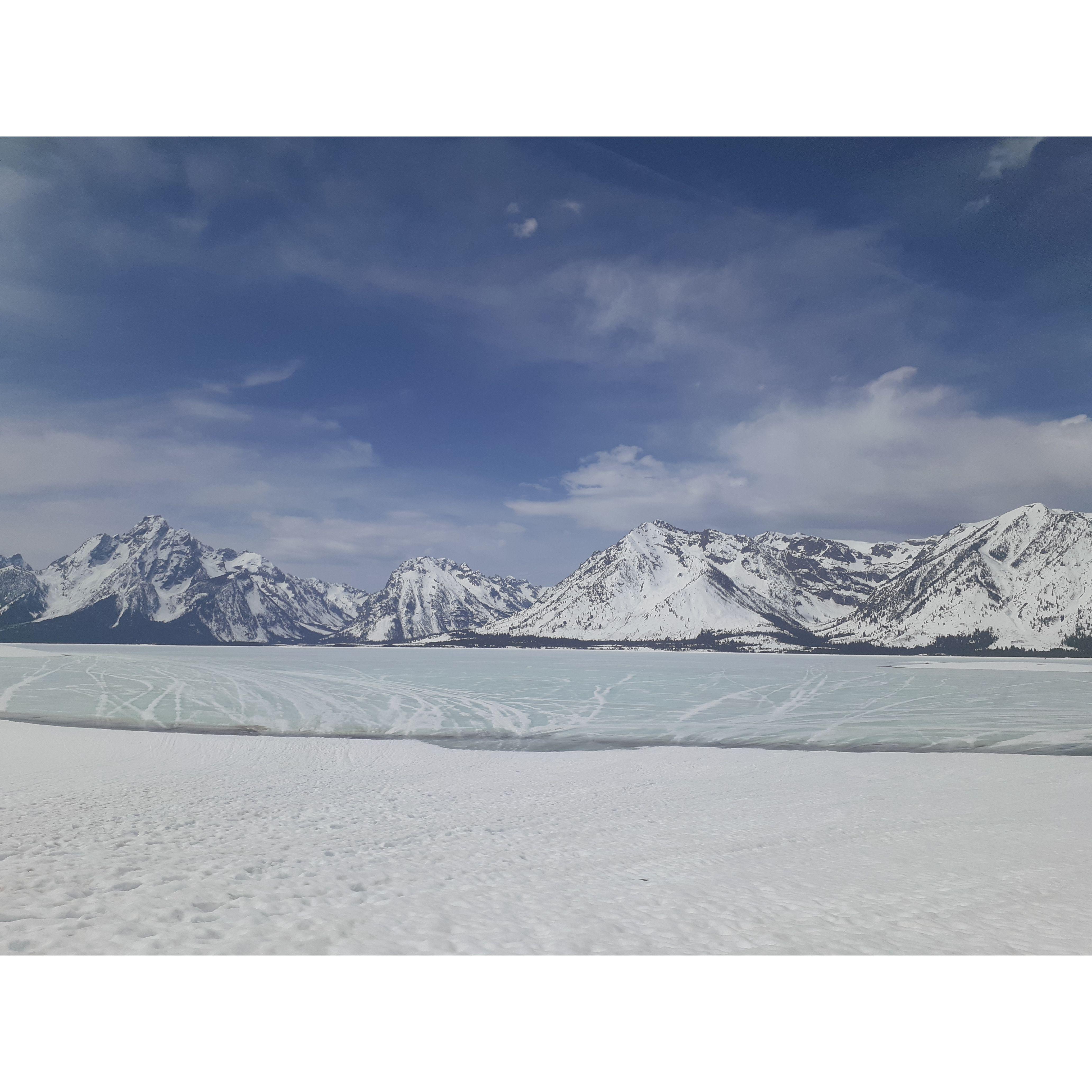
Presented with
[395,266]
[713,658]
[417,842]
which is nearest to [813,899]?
[417,842]

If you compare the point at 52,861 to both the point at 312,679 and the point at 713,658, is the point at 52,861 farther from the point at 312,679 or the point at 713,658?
the point at 713,658

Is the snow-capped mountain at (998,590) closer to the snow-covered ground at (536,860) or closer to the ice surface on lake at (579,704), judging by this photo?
the ice surface on lake at (579,704)

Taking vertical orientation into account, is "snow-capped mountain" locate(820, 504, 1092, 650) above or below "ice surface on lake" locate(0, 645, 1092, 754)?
above

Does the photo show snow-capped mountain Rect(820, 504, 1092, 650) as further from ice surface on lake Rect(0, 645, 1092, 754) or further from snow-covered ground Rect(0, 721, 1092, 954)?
snow-covered ground Rect(0, 721, 1092, 954)

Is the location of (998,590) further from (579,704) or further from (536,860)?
(536,860)

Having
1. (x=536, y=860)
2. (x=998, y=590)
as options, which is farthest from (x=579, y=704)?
(x=998, y=590)

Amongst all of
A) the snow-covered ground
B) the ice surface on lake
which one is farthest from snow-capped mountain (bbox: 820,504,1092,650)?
the snow-covered ground
